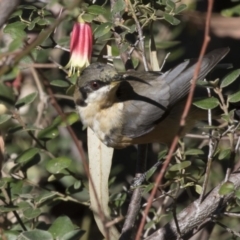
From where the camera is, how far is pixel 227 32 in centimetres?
470

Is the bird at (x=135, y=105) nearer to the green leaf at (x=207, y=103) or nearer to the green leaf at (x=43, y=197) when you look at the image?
the green leaf at (x=43, y=197)

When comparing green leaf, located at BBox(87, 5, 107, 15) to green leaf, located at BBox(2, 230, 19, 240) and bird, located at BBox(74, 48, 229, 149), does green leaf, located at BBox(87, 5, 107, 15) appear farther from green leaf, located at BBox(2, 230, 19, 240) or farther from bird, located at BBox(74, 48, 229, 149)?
green leaf, located at BBox(2, 230, 19, 240)

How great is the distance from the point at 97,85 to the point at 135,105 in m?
0.37

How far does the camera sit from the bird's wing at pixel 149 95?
150 inches

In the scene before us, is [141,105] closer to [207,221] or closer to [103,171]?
[103,171]

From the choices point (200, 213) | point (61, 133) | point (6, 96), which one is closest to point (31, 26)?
point (6, 96)

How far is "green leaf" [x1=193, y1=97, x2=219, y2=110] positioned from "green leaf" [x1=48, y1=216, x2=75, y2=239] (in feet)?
2.81

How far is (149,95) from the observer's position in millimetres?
3934

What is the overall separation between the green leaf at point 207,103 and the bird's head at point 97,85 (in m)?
0.64

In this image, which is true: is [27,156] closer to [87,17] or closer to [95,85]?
[95,85]

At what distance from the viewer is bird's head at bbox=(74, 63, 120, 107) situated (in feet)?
11.5

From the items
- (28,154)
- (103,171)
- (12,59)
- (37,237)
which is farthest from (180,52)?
(12,59)

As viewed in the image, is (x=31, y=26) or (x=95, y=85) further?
(x=95, y=85)

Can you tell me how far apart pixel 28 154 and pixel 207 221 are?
963mm
